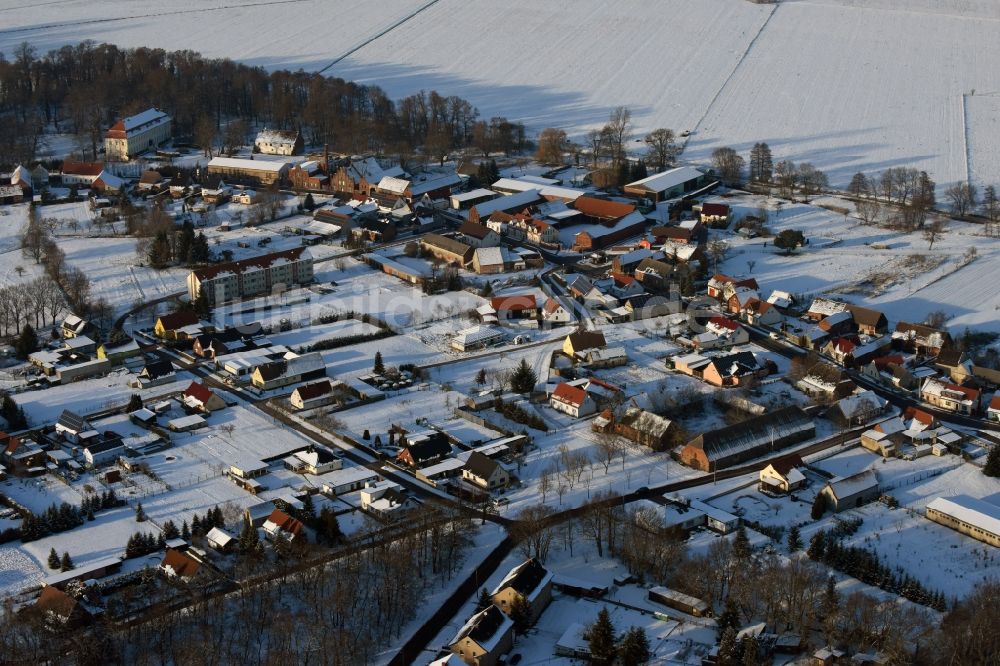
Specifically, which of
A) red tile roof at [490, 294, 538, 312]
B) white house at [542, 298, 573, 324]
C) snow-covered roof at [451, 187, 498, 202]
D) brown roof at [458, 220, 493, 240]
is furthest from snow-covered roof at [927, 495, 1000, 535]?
snow-covered roof at [451, 187, 498, 202]

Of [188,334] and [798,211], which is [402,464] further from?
[798,211]

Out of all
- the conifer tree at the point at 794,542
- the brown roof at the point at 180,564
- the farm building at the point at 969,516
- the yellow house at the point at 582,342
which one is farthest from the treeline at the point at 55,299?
the farm building at the point at 969,516

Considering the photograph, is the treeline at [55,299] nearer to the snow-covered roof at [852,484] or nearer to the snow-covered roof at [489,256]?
the snow-covered roof at [489,256]

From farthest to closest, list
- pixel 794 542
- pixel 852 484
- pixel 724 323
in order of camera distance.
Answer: pixel 724 323 < pixel 852 484 < pixel 794 542

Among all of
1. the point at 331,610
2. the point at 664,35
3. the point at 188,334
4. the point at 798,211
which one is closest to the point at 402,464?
the point at 331,610

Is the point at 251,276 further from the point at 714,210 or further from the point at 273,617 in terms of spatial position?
the point at 273,617

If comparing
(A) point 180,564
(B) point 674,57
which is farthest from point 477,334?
(B) point 674,57

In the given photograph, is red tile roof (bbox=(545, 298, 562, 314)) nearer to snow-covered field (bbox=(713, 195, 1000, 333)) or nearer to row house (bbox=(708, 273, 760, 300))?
row house (bbox=(708, 273, 760, 300))
